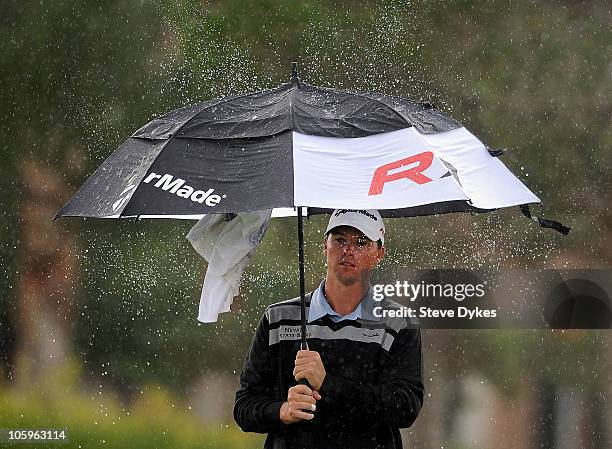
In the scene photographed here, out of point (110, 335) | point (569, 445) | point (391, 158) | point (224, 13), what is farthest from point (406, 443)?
point (391, 158)

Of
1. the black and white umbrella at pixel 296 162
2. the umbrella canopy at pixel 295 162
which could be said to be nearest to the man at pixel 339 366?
the black and white umbrella at pixel 296 162

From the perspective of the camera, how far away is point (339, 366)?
3188 millimetres

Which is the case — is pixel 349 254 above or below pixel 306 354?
above

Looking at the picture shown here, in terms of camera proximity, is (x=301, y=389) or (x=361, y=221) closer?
(x=301, y=389)

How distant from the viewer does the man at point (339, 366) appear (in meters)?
3.12

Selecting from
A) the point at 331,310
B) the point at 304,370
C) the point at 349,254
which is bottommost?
the point at 304,370

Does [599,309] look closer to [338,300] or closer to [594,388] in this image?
[594,388]

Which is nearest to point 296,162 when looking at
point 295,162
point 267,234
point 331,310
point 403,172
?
point 295,162

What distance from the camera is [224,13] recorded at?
5.94m

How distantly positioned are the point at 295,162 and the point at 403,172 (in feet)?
0.90

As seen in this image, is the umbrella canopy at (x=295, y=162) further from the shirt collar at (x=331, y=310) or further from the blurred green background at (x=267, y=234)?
the blurred green background at (x=267, y=234)

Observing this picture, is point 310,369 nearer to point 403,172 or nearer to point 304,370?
point 304,370

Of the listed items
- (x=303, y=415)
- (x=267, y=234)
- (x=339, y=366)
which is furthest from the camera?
(x=267, y=234)

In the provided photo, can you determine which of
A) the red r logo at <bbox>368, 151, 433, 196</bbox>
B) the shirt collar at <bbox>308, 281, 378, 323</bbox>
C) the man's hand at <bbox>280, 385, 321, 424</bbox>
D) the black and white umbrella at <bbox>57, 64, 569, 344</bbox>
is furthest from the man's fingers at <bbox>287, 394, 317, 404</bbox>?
the red r logo at <bbox>368, 151, 433, 196</bbox>
